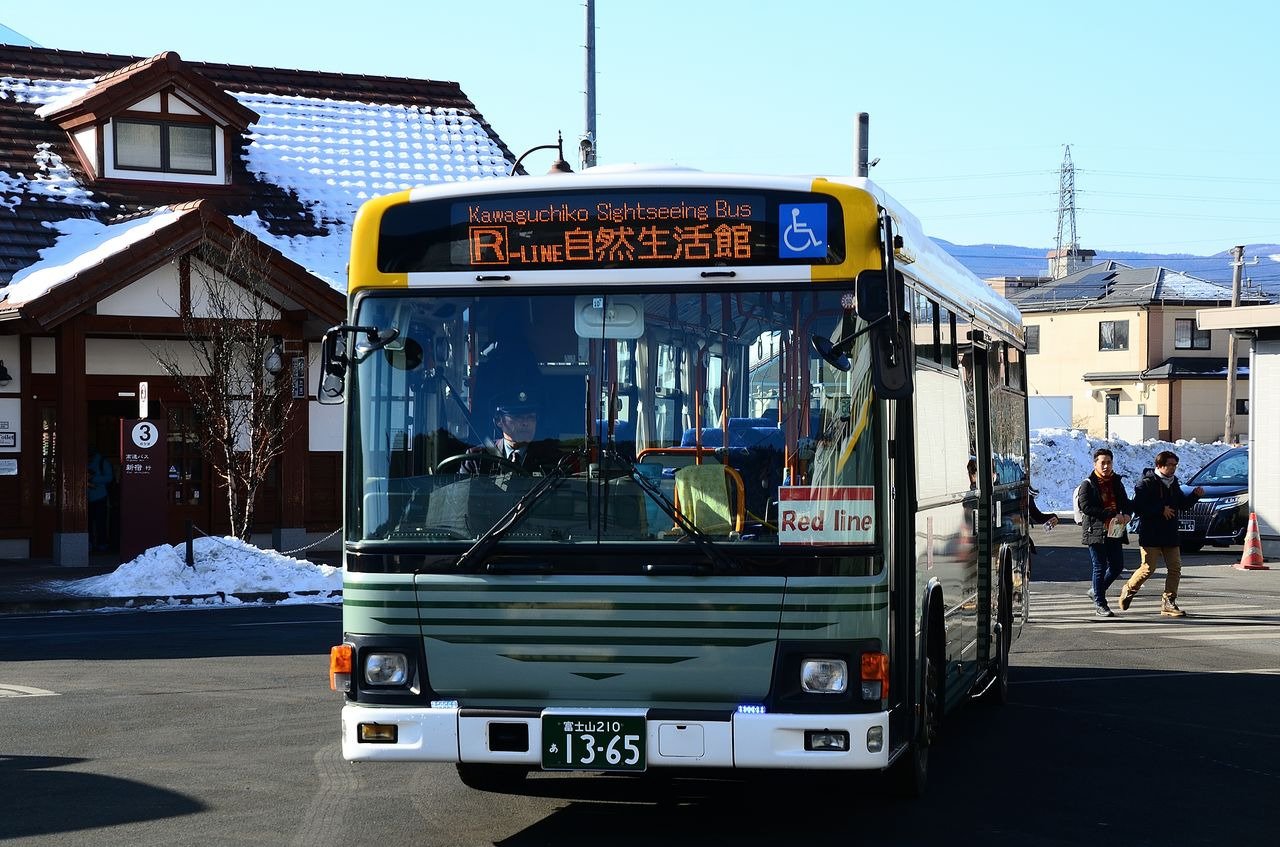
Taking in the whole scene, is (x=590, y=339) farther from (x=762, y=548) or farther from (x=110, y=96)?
(x=110, y=96)

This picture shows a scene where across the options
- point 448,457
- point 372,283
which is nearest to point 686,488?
point 448,457

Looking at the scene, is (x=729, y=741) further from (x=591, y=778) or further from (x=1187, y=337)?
(x=1187, y=337)

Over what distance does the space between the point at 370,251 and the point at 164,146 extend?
24.1 meters

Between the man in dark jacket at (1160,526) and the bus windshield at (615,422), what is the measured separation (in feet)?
39.6

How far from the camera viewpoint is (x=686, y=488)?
728 centimetres

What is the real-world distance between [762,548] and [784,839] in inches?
57.7

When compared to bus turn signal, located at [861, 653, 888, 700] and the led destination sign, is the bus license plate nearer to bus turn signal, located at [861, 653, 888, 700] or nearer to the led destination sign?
bus turn signal, located at [861, 653, 888, 700]

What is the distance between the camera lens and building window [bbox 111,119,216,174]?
2977cm

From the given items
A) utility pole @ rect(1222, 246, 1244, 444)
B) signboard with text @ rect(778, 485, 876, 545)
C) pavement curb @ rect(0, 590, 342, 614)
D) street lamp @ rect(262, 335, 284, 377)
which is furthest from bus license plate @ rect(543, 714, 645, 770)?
utility pole @ rect(1222, 246, 1244, 444)

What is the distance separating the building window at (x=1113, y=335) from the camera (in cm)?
7506

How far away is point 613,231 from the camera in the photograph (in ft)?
24.9

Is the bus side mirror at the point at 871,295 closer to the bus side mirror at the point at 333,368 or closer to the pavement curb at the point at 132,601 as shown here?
the bus side mirror at the point at 333,368

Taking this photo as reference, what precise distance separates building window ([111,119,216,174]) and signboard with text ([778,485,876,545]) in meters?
24.9

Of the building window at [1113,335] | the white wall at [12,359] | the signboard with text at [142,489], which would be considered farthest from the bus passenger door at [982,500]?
the building window at [1113,335]
